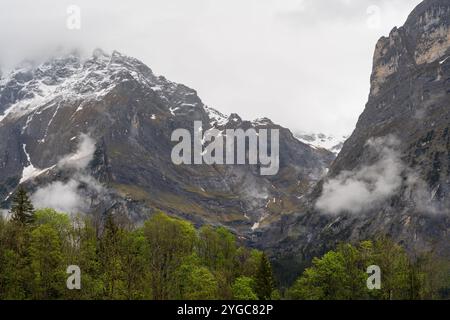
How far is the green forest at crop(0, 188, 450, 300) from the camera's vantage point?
8144 cm

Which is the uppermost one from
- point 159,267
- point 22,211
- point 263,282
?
point 22,211

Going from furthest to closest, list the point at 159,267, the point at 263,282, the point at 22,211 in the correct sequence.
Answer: the point at 22,211
the point at 263,282
the point at 159,267

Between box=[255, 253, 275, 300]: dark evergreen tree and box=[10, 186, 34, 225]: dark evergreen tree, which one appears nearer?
box=[255, 253, 275, 300]: dark evergreen tree

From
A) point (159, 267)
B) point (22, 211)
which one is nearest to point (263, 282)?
point (159, 267)

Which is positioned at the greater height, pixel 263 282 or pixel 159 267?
pixel 159 267

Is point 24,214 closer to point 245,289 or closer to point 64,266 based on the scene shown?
point 64,266

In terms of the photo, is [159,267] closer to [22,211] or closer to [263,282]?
[263,282]

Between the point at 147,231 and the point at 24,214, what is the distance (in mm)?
23293

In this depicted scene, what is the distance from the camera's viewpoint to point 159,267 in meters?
95.7

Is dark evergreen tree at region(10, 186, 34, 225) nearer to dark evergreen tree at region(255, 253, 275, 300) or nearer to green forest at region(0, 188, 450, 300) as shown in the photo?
green forest at region(0, 188, 450, 300)

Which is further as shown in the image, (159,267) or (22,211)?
(22,211)

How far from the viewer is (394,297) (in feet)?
315

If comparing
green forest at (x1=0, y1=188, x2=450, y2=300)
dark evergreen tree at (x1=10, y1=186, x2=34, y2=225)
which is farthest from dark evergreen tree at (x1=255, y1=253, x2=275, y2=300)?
dark evergreen tree at (x1=10, y1=186, x2=34, y2=225)

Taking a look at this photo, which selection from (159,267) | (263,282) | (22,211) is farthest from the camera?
(22,211)
